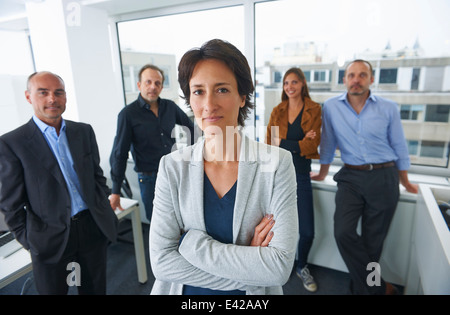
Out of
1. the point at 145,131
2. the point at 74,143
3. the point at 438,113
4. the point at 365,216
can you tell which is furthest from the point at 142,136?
the point at 438,113

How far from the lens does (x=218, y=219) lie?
106cm

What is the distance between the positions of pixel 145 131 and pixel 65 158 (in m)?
0.77

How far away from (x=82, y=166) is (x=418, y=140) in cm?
268

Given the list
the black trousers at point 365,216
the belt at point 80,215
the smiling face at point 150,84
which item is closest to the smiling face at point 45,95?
the belt at point 80,215

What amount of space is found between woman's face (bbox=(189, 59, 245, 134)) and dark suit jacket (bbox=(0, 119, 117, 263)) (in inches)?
43.4

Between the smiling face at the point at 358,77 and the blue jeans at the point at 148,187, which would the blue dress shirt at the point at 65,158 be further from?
the smiling face at the point at 358,77

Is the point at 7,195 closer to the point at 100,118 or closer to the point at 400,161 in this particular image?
the point at 100,118

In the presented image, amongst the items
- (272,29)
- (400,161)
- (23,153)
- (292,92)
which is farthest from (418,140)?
(23,153)

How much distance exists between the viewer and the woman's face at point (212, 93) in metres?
0.98

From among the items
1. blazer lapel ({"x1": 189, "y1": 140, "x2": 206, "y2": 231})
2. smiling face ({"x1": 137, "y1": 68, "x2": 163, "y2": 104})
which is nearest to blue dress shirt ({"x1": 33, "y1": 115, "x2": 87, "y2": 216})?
smiling face ({"x1": 137, "y1": 68, "x2": 163, "y2": 104})

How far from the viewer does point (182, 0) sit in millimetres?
2725

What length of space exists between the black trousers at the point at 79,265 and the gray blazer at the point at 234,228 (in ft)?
2.98

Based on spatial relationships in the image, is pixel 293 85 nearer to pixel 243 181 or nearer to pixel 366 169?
pixel 366 169

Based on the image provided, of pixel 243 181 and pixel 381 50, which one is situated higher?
pixel 381 50
